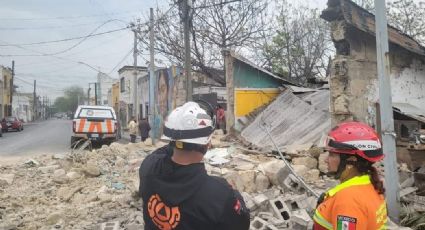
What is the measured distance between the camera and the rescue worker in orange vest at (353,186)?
2.04m

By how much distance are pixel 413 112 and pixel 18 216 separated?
24.7ft

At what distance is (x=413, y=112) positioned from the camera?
8.99m

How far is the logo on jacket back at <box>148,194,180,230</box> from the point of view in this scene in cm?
223

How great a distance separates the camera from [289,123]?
41.7 feet

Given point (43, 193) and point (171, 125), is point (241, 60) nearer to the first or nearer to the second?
point (43, 193)

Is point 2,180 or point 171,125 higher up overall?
point 171,125

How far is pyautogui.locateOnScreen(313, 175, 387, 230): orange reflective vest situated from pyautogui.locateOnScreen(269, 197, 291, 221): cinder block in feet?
10.8

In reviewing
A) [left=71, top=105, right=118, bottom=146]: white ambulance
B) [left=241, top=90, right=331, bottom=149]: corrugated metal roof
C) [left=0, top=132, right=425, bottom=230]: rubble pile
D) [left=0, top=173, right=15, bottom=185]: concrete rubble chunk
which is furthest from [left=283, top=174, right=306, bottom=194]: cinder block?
[left=71, top=105, right=118, bottom=146]: white ambulance

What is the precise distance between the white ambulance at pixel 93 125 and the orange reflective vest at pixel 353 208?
60.9 feet

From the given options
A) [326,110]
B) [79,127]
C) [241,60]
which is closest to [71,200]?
[326,110]

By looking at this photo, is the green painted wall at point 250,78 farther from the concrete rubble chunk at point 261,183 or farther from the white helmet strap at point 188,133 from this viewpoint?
the white helmet strap at point 188,133

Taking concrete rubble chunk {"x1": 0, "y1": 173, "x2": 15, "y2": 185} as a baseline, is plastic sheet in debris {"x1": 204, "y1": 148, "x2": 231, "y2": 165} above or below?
above

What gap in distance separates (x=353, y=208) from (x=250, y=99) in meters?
14.2

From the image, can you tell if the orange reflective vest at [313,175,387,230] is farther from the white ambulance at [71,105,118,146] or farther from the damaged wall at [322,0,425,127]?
the white ambulance at [71,105,118,146]
